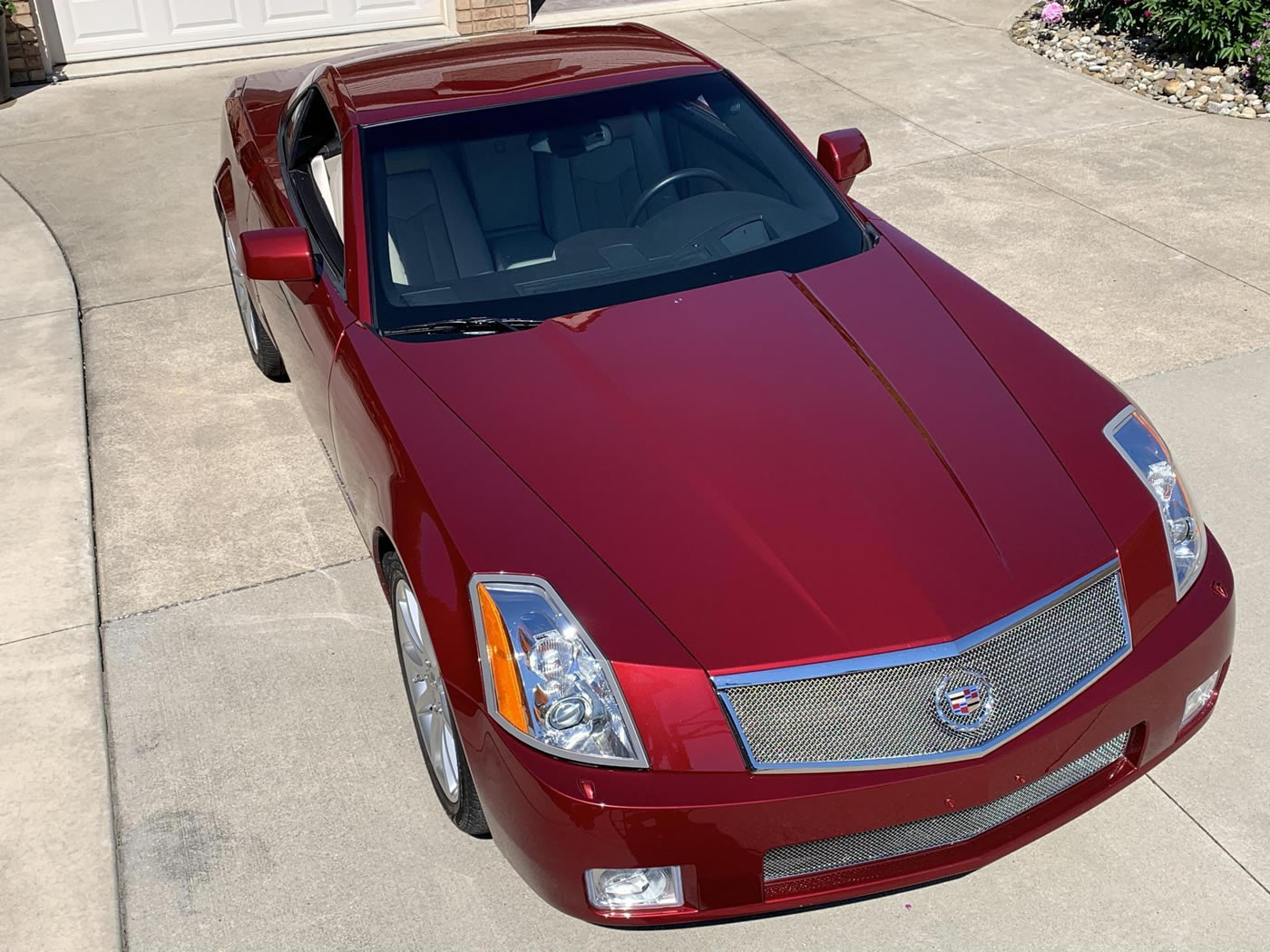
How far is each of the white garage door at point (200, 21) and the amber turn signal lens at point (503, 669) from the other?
8.52 metres

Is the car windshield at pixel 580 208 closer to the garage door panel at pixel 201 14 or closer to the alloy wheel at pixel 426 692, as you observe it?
the alloy wheel at pixel 426 692

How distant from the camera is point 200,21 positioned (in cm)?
982

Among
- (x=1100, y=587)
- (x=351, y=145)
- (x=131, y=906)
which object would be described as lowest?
(x=131, y=906)

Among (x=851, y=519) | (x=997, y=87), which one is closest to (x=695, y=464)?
(x=851, y=519)

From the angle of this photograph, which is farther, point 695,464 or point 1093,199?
point 1093,199

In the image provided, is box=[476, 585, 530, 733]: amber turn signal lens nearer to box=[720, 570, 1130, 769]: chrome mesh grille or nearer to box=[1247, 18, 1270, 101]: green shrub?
box=[720, 570, 1130, 769]: chrome mesh grille

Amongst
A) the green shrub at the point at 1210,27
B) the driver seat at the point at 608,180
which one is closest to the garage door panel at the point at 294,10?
the green shrub at the point at 1210,27

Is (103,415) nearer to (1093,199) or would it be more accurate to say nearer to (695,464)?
(695,464)

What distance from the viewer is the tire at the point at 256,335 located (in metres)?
5.32

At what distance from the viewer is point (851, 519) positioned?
2867mm

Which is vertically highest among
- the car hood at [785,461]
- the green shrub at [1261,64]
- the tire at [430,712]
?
the car hood at [785,461]

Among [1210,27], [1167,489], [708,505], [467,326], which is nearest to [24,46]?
Result: [467,326]

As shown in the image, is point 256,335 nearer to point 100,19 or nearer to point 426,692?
point 426,692

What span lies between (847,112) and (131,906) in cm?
679
